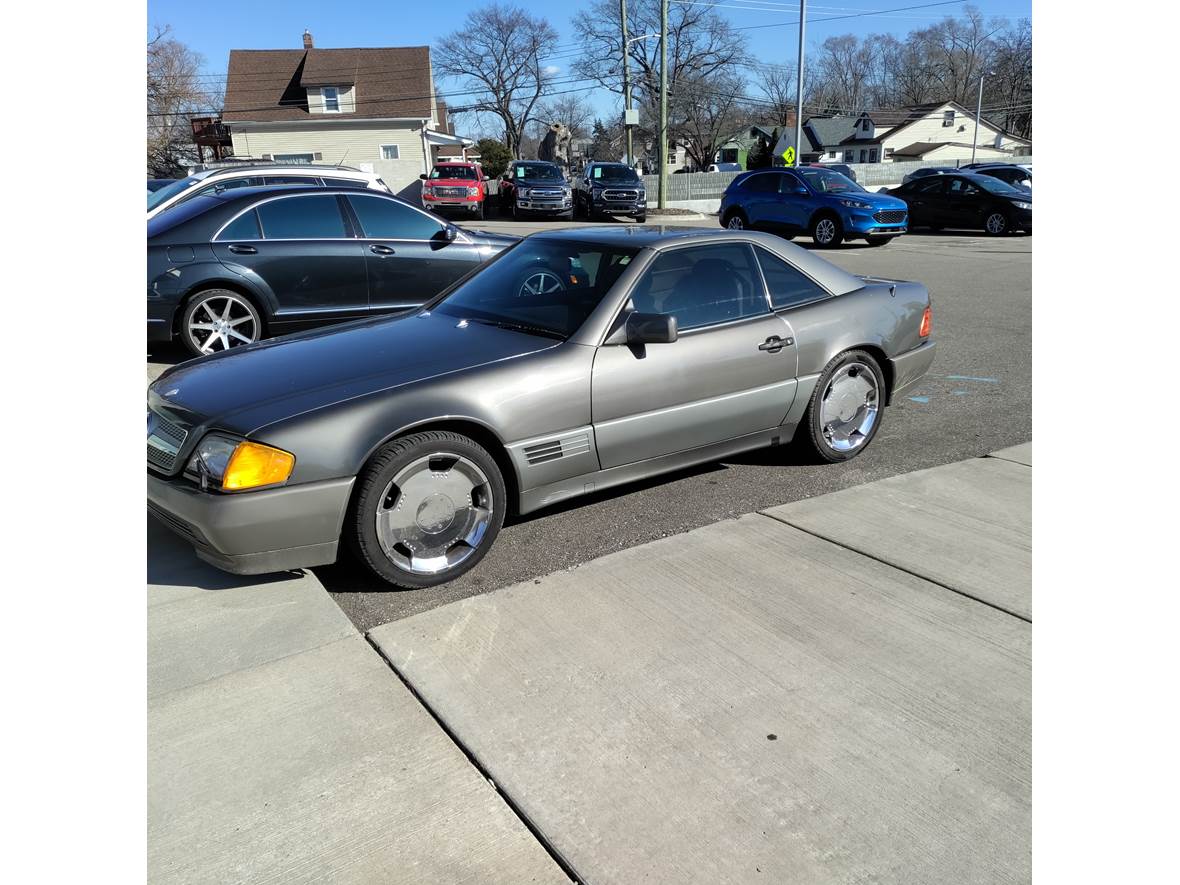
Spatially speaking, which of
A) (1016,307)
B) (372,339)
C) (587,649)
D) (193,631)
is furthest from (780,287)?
(1016,307)

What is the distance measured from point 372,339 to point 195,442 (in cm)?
109

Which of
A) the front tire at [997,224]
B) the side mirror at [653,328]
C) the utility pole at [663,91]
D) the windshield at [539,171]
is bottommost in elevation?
the side mirror at [653,328]

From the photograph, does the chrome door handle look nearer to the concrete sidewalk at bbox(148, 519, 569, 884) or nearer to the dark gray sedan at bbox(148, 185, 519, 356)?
the concrete sidewalk at bbox(148, 519, 569, 884)

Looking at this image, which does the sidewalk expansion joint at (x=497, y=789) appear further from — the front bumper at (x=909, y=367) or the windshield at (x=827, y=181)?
the windshield at (x=827, y=181)

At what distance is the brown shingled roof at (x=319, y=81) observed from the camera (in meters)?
46.2

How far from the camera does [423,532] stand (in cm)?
374

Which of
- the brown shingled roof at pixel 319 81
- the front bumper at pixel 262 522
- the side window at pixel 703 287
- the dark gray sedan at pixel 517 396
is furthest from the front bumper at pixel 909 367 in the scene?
the brown shingled roof at pixel 319 81

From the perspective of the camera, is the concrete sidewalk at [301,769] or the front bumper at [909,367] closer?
the concrete sidewalk at [301,769]

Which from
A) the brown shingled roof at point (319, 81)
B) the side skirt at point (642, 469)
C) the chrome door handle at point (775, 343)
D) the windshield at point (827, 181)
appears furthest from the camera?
the brown shingled roof at point (319, 81)

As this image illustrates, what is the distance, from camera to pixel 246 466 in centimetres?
340

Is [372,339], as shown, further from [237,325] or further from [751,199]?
[751,199]

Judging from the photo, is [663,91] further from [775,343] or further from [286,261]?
[775,343]

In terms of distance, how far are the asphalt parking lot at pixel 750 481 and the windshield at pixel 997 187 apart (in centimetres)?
1310

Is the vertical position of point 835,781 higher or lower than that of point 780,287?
lower
